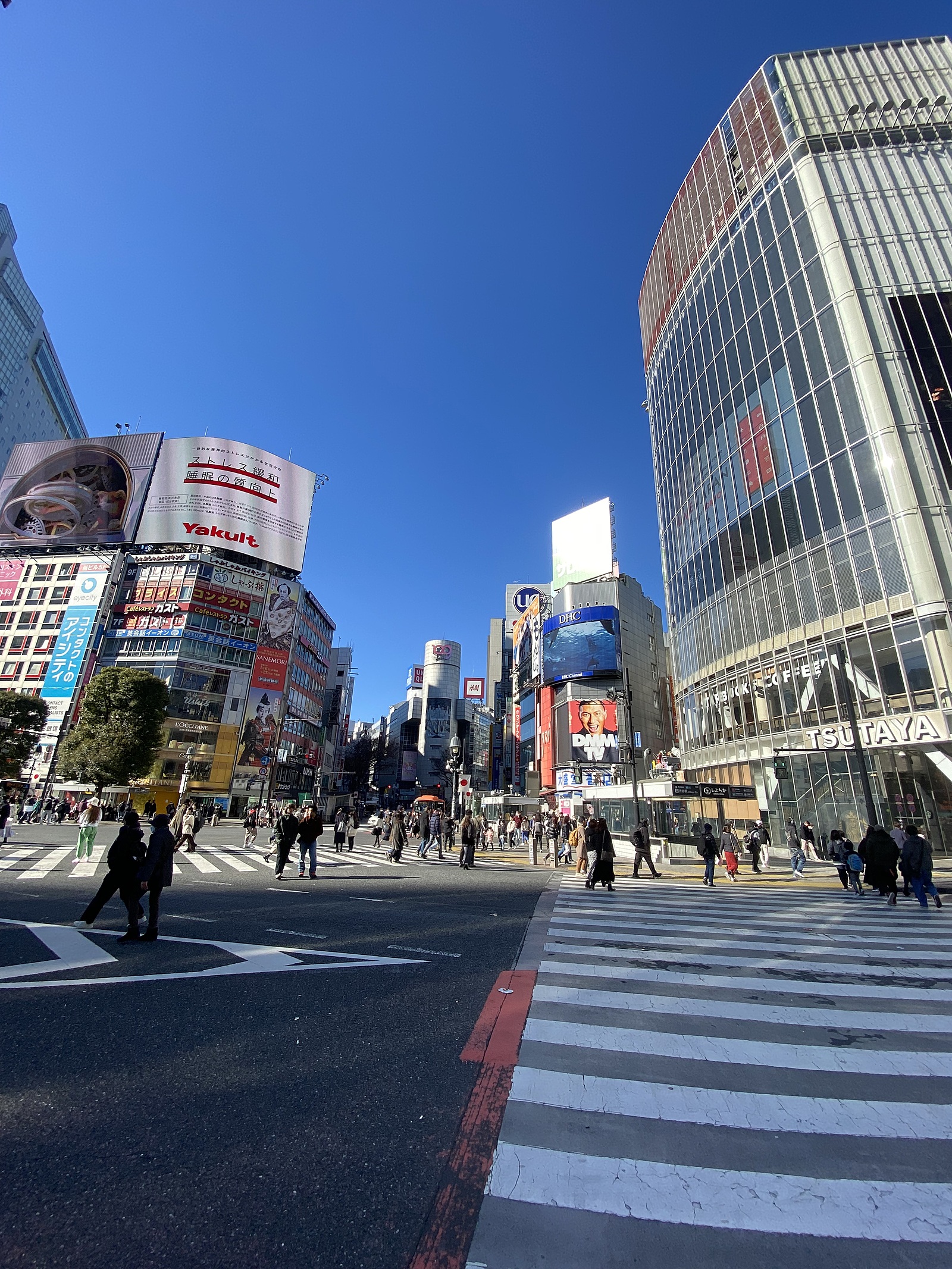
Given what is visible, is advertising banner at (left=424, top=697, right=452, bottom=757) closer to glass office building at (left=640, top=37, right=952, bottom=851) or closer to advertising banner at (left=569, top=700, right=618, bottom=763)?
advertising banner at (left=569, top=700, right=618, bottom=763)

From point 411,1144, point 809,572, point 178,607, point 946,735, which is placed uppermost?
point 178,607

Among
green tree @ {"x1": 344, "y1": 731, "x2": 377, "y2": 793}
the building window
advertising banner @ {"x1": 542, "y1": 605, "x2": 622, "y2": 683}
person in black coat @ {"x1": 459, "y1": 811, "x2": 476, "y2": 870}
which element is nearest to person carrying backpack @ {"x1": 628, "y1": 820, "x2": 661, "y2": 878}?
person in black coat @ {"x1": 459, "y1": 811, "x2": 476, "y2": 870}

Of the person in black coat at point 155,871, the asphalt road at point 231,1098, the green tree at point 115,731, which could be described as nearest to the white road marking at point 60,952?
the asphalt road at point 231,1098

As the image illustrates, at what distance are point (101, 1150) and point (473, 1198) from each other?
191cm

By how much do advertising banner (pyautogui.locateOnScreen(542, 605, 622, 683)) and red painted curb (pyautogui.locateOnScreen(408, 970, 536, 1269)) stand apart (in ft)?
211

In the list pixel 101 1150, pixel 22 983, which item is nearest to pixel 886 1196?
pixel 101 1150

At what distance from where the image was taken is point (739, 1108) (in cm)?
344

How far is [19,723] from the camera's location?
40344 mm

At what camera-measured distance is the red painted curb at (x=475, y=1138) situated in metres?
2.21

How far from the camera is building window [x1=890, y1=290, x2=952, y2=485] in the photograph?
87.6 ft

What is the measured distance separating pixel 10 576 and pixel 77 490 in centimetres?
1169

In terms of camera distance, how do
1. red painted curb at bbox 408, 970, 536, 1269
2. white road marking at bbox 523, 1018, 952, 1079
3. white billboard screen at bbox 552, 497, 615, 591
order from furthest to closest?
white billboard screen at bbox 552, 497, 615, 591 < white road marking at bbox 523, 1018, 952, 1079 < red painted curb at bbox 408, 970, 536, 1269

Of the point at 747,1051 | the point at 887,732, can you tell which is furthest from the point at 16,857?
the point at 887,732

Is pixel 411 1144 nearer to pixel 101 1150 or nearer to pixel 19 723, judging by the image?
pixel 101 1150
